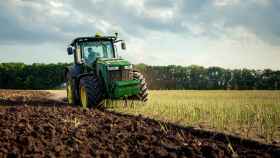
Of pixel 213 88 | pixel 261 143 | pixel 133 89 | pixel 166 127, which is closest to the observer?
pixel 261 143

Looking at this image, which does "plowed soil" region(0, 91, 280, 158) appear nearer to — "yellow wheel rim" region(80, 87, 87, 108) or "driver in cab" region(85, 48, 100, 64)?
"yellow wheel rim" region(80, 87, 87, 108)

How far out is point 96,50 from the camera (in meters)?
15.9

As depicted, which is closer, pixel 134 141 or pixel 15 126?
pixel 134 141

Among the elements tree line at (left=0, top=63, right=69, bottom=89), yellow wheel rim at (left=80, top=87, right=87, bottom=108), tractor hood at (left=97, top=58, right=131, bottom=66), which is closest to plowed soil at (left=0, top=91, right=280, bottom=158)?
yellow wheel rim at (left=80, top=87, right=87, bottom=108)

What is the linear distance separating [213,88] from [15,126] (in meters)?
29.4

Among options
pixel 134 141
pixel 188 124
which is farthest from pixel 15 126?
pixel 188 124

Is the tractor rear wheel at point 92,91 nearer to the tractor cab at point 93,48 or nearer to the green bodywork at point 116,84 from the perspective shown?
the green bodywork at point 116,84

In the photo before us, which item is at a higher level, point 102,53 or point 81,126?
point 102,53

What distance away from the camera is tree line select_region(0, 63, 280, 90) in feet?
118

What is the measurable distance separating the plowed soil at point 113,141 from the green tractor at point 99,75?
324cm

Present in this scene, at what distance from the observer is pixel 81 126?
9938mm

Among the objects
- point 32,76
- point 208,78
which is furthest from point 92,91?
point 32,76

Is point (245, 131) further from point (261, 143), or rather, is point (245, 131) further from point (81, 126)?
point (81, 126)

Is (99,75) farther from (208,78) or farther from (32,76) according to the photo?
(32,76)
